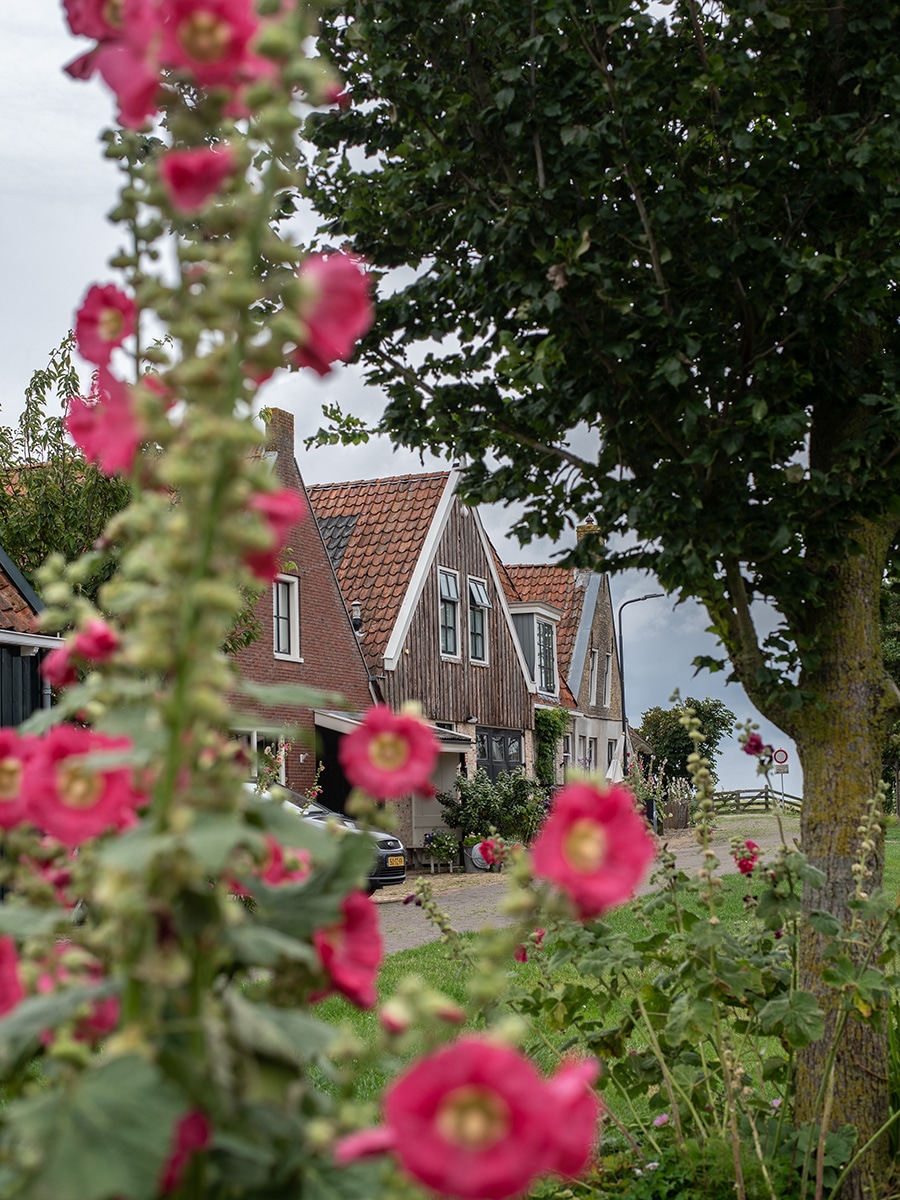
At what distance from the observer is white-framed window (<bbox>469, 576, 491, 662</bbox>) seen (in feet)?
84.4

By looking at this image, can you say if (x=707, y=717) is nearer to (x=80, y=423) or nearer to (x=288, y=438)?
(x=288, y=438)

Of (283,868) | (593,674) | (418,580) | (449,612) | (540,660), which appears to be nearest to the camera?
(283,868)

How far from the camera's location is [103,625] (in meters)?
1.24

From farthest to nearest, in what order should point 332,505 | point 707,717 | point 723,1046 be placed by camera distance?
point 707,717 < point 332,505 < point 723,1046

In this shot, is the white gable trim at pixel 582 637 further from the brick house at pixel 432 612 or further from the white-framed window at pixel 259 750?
the white-framed window at pixel 259 750

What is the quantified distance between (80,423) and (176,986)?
2.39 feet

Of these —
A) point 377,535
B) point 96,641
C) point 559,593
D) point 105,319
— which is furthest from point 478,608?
point 96,641

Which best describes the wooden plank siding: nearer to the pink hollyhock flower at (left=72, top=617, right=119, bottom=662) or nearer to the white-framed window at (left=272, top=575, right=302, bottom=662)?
the white-framed window at (left=272, top=575, right=302, bottom=662)

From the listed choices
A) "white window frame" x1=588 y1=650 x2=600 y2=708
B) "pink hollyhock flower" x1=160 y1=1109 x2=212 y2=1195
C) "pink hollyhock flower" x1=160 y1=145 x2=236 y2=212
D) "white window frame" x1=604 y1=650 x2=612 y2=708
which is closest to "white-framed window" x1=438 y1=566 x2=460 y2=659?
"white window frame" x1=588 y1=650 x2=600 y2=708

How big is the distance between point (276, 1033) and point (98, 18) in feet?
3.25

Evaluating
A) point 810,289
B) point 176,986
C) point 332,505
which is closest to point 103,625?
point 176,986

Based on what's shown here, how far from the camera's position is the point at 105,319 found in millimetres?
1325

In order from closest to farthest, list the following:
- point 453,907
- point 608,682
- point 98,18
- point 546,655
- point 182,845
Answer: point 182,845, point 98,18, point 453,907, point 546,655, point 608,682

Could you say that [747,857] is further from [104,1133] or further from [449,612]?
[449,612]
